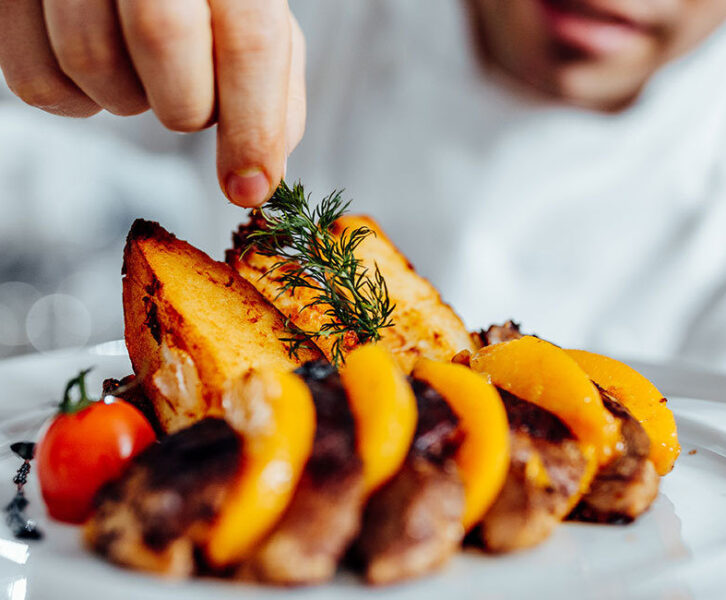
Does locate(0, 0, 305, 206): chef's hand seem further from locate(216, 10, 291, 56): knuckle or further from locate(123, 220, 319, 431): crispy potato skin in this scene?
locate(123, 220, 319, 431): crispy potato skin

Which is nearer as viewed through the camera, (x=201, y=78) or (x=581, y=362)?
(x=201, y=78)

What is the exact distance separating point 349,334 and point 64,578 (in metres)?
1.13

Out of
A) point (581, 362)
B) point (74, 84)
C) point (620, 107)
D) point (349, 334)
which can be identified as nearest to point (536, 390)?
point (581, 362)

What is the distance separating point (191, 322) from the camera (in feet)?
6.70

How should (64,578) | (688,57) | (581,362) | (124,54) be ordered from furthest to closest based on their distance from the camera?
1. (688,57)
2. (581,362)
3. (124,54)
4. (64,578)

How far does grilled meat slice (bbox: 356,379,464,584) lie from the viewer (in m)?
1.34

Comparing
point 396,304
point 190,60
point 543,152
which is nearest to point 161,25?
point 190,60

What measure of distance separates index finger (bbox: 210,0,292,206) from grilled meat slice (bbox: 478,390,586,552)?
93 cm

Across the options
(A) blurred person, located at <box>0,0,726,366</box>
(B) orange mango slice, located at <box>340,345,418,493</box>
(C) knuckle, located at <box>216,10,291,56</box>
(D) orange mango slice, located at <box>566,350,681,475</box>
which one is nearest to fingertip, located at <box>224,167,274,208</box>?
(C) knuckle, located at <box>216,10,291,56</box>

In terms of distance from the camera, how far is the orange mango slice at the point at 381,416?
1.41 m

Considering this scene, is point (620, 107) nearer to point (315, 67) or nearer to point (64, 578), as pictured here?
point (315, 67)

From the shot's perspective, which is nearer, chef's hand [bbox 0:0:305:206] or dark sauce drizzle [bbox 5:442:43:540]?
dark sauce drizzle [bbox 5:442:43:540]

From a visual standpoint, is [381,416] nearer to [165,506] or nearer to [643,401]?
[165,506]

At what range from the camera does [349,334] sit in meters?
2.27
